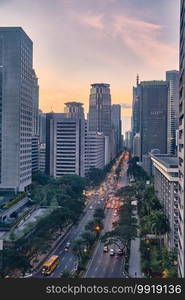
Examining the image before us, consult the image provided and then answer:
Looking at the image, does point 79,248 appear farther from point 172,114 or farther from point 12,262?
point 172,114

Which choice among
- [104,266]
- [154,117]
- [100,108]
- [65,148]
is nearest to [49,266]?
[104,266]

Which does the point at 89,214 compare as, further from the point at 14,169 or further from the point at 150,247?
the point at 150,247

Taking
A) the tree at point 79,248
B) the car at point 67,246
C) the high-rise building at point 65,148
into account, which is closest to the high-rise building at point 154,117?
the high-rise building at point 65,148

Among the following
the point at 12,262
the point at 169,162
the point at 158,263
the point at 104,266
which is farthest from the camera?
the point at 169,162

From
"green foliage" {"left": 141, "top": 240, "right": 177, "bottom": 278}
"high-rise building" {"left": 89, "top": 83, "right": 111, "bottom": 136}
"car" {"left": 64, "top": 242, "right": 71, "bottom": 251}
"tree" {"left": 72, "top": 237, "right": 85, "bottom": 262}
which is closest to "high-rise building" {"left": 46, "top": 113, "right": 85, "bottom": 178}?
"car" {"left": 64, "top": 242, "right": 71, "bottom": 251}

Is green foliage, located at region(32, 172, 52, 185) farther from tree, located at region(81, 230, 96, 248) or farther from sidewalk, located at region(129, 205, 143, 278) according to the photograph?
tree, located at region(81, 230, 96, 248)

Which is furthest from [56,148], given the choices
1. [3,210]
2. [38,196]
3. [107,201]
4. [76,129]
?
[3,210]

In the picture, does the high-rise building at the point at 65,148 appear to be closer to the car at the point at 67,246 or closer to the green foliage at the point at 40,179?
the green foliage at the point at 40,179
